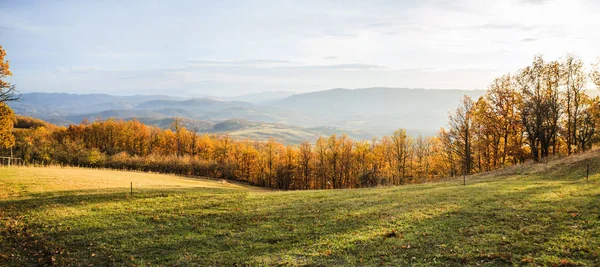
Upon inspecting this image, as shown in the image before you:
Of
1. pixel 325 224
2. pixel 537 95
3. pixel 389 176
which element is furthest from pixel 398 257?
pixel 389 176

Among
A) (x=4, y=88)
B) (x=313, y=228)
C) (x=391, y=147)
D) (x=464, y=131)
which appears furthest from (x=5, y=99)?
(x=391, y=147)

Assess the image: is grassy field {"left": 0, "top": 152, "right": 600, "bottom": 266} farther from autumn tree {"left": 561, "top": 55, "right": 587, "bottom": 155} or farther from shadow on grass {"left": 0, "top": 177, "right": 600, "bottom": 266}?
autumn tree {"left": 561, "top": 55, "right": 587, "bottom": 155}

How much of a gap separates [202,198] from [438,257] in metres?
21.8

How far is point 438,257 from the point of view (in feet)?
46.7

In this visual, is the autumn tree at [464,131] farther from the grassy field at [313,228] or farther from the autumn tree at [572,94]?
the grassy field at [313,228]

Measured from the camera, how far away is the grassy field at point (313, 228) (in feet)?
48.7

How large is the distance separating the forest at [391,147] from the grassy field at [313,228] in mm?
18754

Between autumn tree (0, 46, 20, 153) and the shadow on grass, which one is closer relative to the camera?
the shadow on grass

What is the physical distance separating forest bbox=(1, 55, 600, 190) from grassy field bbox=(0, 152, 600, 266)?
61.5 ft

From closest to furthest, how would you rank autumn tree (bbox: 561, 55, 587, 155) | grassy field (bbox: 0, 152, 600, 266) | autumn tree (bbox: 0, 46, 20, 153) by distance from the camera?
1. grassy field (bbox: 0, 152, 600, 266)
2. autumn tree (bbox: 0, 46, 20, 153)
3. autumn tree (bbox: 561, 55, 587, 155)

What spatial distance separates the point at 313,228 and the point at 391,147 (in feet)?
254

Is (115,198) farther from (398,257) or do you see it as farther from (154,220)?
(398,257)

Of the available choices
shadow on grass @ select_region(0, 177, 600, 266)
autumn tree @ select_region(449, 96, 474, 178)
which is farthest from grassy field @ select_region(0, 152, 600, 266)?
autumn tree @ select_region(449, 96, 474, 178)

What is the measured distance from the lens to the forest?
5159 cm
